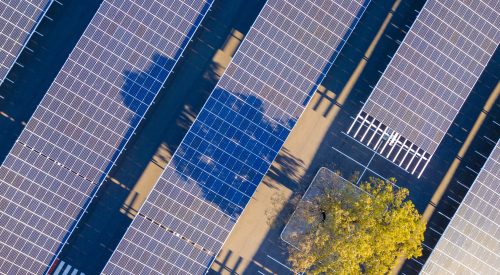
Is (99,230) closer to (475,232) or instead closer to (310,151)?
(310,151)

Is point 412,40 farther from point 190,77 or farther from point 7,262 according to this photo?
point 7,262

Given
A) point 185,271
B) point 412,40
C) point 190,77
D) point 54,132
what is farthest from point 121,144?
point 412,40

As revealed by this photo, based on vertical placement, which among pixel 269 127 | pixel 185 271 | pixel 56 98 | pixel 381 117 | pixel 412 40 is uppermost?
pixel 412 40

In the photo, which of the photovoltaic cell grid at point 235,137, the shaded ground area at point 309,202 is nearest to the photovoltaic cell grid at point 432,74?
the shaded ground area at point 309,202

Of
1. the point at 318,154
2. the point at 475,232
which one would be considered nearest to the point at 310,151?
the point at 318,154

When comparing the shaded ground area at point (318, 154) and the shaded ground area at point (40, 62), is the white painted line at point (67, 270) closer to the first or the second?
the shaded ground area at point (40, 62)
